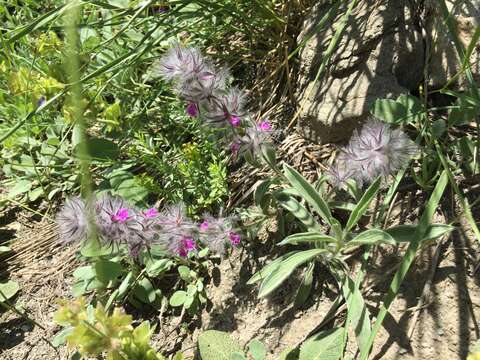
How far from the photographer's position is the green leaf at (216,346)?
1684 millimetres

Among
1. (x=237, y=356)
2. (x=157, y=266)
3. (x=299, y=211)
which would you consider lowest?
(x=237, y=356)

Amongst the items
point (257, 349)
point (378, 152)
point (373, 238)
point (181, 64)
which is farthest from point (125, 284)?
point (378, 152)

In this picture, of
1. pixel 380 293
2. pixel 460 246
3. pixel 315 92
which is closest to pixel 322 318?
pixel 380 293

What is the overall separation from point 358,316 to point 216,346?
1.57 ft

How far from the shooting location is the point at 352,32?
212 cm

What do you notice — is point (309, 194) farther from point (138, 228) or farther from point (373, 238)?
point (138, 228)

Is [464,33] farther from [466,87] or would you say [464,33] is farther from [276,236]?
[276,236]

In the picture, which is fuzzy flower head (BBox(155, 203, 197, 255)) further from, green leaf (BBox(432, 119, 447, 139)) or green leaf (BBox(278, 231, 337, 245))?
green leaf (BBox(432, 119, 447, 139))

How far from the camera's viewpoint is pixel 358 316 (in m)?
1.57

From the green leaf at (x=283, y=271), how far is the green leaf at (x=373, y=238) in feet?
0.40

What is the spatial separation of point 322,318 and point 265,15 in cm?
130

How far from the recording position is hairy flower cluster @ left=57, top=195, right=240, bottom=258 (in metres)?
1.57

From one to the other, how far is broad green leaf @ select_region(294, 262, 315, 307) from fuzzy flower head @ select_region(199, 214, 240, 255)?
10.4 inches

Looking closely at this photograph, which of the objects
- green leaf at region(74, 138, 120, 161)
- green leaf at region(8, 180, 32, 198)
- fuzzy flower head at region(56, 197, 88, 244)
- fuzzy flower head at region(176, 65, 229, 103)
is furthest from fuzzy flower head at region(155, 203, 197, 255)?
green leaf at region(8, 180, 32, 198)
